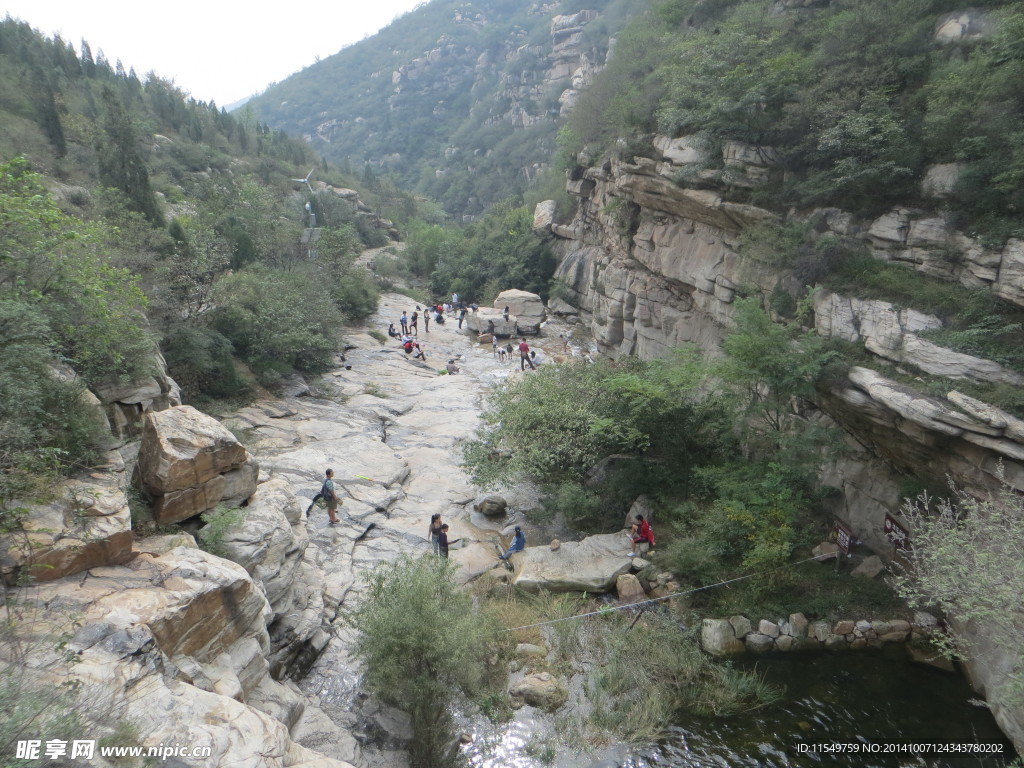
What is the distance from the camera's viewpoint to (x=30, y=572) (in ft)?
18.1

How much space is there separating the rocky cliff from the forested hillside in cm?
1276

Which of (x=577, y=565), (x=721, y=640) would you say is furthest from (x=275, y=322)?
(x=721, y=640)

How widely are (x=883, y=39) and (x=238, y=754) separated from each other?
18.6m

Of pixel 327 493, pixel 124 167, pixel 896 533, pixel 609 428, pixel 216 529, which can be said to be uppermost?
pixel 124 167

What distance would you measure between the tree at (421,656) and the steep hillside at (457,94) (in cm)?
5237

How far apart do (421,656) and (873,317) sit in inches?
427

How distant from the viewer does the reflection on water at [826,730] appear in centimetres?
770

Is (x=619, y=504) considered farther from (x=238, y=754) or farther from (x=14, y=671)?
(x=14, y=671)

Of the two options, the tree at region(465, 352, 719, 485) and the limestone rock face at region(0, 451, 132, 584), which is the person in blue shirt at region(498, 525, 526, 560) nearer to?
the tree at region(465, 352, 719, 485)

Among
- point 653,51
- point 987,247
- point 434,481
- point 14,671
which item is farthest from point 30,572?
point 653,51

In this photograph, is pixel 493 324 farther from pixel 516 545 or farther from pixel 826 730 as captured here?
pixel 826 730

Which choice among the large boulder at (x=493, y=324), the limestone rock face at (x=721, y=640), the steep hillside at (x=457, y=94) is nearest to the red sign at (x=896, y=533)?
the limestone rock face at (x=721, y=640)

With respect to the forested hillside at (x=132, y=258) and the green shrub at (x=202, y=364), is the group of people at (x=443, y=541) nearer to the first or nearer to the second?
the forested hillside at (x=132, y=258)

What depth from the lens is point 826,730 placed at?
836 cm
